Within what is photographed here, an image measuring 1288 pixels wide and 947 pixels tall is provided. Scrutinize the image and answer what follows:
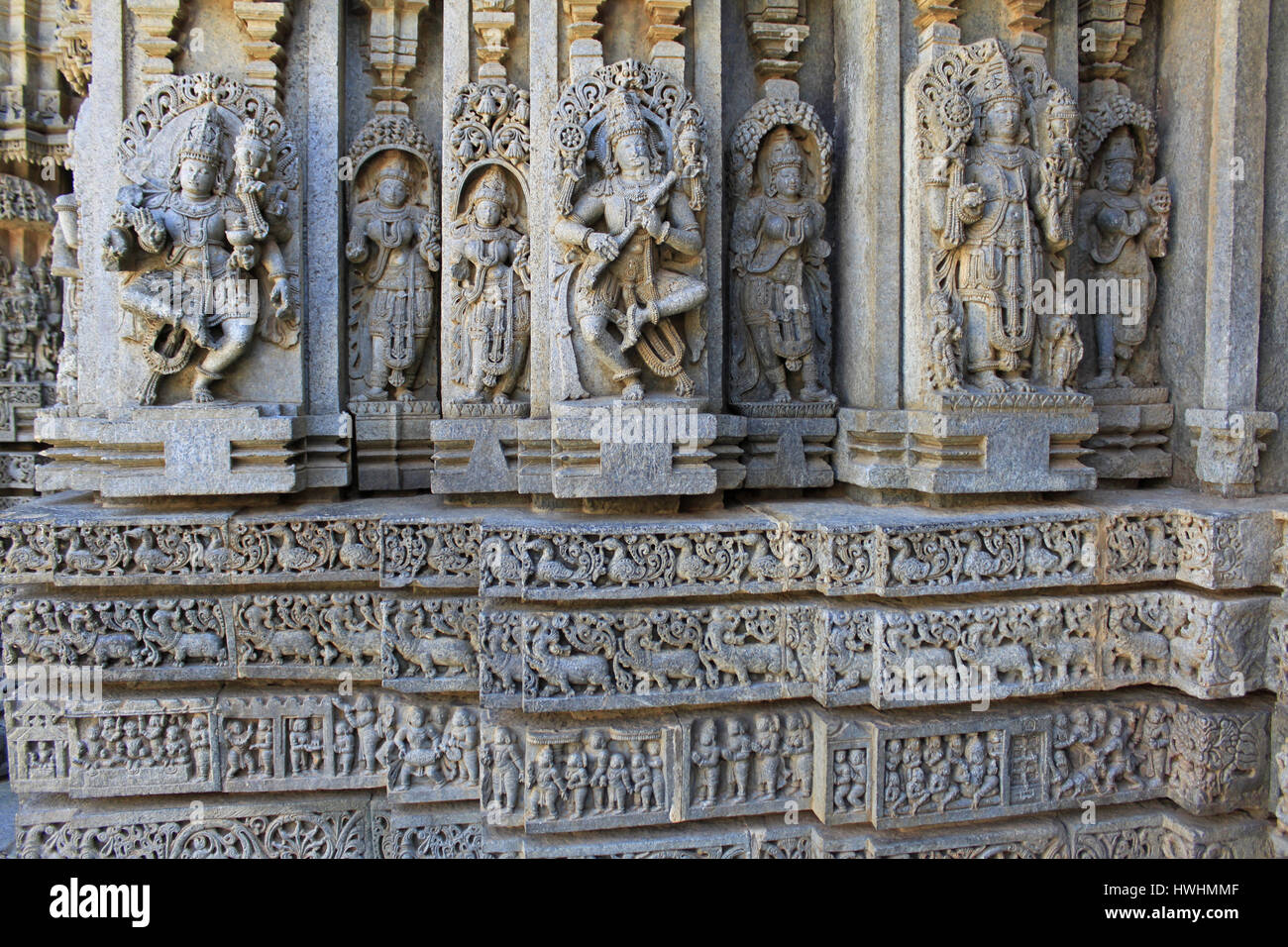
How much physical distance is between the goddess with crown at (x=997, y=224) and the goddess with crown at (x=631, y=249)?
4.86ft

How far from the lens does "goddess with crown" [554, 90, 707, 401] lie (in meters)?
4.33

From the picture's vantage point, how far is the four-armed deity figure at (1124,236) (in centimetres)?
525

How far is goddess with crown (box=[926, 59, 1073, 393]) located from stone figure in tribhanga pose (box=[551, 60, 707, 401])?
1463 mm

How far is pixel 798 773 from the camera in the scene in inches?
175

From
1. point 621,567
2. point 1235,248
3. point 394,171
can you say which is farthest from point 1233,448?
point 394,171

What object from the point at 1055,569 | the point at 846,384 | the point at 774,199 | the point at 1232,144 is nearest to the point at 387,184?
the point at 774,199

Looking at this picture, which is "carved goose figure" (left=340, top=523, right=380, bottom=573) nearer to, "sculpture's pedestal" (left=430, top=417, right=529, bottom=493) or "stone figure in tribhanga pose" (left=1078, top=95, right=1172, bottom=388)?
"sculpture's pedestal" (left=430, top=417, right=529, bottom=493)

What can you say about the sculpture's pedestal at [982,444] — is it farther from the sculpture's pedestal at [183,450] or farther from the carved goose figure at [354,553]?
the sculpture's pedestal at [183,450]

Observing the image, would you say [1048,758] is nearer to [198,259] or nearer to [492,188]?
[492,188]

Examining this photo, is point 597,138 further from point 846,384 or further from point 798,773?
point 798,773

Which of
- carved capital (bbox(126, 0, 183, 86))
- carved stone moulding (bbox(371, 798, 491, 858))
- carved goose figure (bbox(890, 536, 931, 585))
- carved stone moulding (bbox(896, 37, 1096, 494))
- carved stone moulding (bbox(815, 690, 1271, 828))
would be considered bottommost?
carved stone moulding (bbox(371, 798, 491, 858))

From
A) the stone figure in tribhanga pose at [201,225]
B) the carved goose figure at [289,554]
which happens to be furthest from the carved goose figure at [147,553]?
the stone figure in tribhanga pose at [201,225]

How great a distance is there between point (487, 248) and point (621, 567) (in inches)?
82.8

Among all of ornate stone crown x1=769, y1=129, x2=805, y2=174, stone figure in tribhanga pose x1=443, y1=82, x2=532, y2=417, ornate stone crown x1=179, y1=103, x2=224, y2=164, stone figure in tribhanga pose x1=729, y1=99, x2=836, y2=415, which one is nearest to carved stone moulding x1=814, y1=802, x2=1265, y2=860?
stone figure in tribhanga pose x1=729, y1=99, x2=836, y2=415
